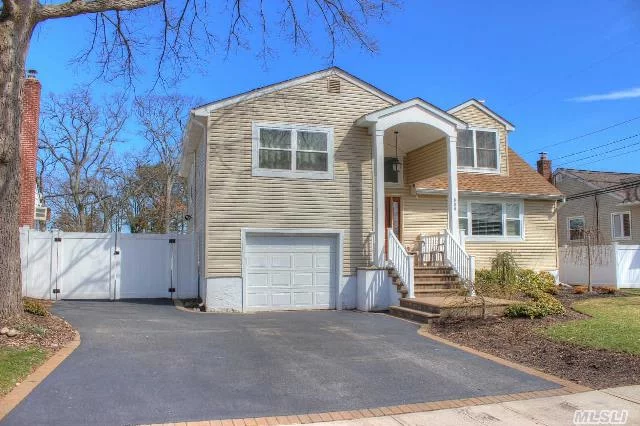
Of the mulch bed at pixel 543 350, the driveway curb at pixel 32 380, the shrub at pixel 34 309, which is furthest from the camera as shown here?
the shrub at pixel 34 309

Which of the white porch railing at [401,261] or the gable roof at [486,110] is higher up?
the gable roof at [486,110]

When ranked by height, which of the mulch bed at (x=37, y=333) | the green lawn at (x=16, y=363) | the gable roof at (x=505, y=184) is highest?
the gable roof at (x=505, y=184)

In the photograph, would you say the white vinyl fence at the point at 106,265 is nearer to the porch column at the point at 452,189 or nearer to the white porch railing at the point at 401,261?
the white porch railing at the point at 401,261

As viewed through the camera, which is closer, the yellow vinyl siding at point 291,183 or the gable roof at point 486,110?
the yellow vinyl siding at point 291,183

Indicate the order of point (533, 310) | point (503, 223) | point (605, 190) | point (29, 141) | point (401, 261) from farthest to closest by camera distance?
point (605, 190)
point (503, 223)
point (29, 141)
point (401, 261)
point (533, 310)

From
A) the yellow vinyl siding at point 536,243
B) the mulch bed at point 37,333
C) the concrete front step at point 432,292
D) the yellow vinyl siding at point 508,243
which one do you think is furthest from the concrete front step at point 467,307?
the yellow vinyl siding at point 536,243

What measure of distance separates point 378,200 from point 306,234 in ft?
7.06

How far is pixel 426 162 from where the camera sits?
1686 cm

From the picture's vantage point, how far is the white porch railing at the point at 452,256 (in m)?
14.5

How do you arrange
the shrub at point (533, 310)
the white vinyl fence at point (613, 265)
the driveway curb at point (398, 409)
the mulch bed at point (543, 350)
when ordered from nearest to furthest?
the driveway curb at point (398, 409) < the mulch bed at point (543, 350) < the shrub at point (533, 310) < the white vinyl fence at point (613, 265)

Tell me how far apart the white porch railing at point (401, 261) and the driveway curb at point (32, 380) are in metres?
8.05

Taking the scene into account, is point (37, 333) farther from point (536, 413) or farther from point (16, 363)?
point (536, 413)

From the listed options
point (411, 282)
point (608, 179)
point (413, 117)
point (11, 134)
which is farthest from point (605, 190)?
point (11, 134)

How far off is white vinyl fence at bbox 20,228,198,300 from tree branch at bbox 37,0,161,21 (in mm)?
7088
